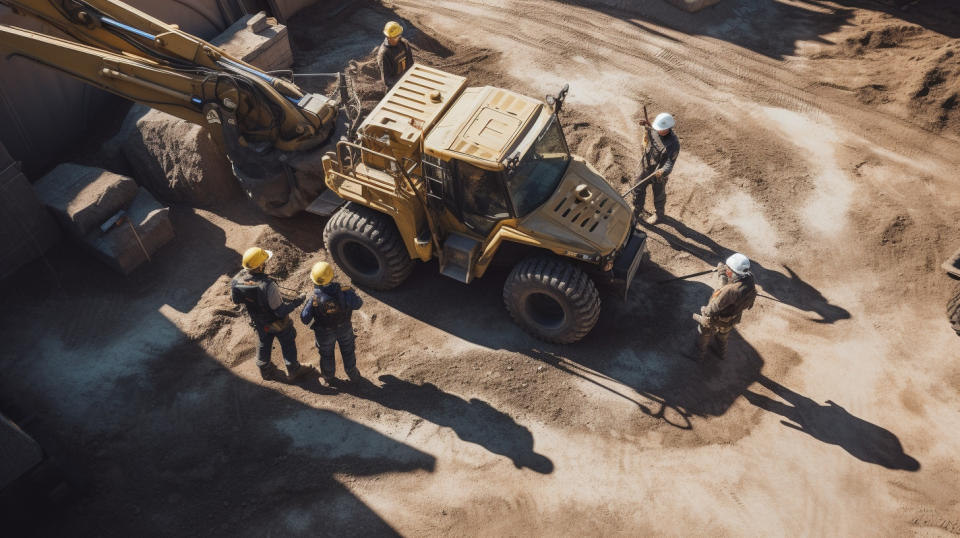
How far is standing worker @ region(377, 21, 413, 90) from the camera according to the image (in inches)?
390

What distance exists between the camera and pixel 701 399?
7551mm

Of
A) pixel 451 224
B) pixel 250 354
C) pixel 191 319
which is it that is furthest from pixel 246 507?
pixel 451 224

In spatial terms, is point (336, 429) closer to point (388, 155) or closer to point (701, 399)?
point (388, 155)

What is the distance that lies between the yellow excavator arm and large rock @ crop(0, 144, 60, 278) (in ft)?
4.84

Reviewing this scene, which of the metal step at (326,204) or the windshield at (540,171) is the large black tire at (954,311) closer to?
the windshield at (540,171)

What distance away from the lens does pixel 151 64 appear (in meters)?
8.02

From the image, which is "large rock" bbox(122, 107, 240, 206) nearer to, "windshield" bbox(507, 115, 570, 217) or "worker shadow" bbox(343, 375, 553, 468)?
"worker shadow" bbox(343, 375, 553, 468)

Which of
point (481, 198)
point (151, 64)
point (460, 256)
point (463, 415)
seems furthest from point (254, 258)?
point (151, 64)

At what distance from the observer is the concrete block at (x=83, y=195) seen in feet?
28.0

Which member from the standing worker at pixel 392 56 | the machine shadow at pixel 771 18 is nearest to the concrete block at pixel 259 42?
the standing worker at pixel 392 56

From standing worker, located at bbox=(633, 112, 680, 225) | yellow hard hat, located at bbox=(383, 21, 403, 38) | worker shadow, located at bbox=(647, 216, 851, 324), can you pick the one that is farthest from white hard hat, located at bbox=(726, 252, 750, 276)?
yellow hard hat, located at bbox=(383, 21, 403, 38)

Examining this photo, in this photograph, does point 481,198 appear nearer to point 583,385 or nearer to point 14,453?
point 583,385

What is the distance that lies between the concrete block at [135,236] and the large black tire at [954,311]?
10.3 m

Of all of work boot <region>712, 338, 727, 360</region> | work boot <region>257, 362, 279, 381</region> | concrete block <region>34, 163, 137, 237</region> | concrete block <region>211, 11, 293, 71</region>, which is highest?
concrete block <region>211, 11, 293, 71</region>
